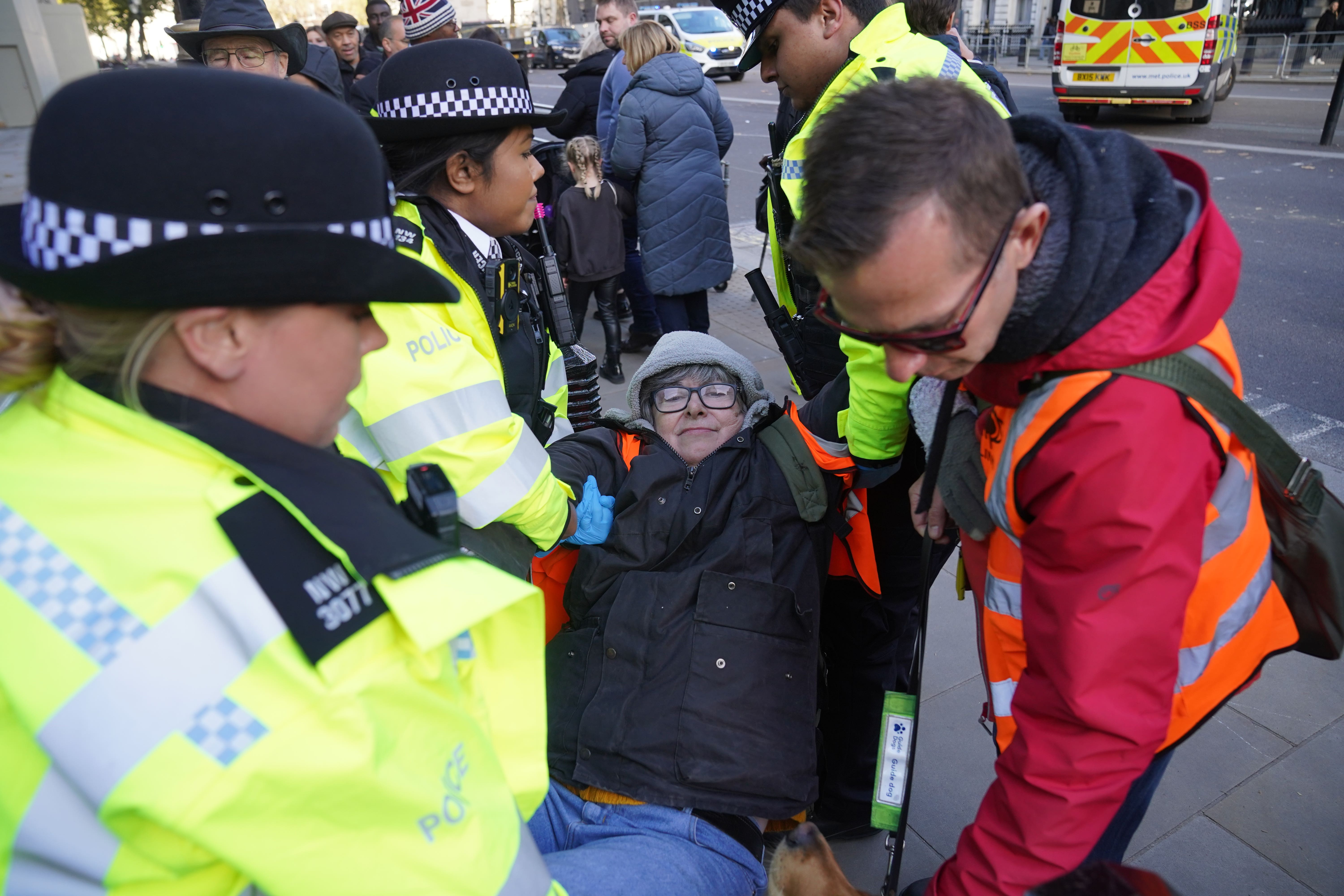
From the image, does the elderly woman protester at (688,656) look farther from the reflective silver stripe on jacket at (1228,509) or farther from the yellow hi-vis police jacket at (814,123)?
the reflective silver stripe on jacket at (1228,509)

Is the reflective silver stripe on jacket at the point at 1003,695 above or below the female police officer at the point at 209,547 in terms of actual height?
below

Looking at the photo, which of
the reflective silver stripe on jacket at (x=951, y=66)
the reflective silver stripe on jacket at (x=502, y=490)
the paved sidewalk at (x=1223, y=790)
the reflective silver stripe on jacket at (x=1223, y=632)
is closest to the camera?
the reflective silver stripe on jacket at (x=1223, y=632)

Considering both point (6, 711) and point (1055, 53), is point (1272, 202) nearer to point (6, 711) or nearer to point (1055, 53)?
point (1055, 53)

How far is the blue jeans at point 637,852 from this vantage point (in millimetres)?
1510

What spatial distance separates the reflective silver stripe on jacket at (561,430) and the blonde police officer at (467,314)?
0.18 metres

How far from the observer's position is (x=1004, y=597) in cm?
139

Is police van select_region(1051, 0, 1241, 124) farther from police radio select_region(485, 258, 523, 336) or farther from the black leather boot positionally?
police radio select_region(485, 258, 523, 336)

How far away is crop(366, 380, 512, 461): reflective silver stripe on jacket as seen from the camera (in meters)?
1.63

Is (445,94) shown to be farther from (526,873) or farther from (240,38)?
(240,38)

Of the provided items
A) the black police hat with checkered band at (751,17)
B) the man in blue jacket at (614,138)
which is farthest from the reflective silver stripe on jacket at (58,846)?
the man in blue jacket at (614,138)

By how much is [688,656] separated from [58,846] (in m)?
1.27

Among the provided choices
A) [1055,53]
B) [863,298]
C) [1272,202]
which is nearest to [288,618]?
[863,298]

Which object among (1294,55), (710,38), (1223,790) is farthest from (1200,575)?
(1294,55)

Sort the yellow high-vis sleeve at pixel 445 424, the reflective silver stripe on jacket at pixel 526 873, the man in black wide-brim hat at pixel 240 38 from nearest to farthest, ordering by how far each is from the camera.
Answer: the reflective silver stripe on jacket at pixel 526 873 → the yellow high-vis sleeve at pixel 445 424 → the man in black wide-brim hat at pixel 240 38
